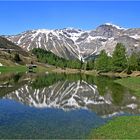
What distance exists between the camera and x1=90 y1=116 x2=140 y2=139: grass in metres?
41.5

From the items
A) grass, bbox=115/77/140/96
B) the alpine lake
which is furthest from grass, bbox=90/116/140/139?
grass, bbox=115/77/140/96

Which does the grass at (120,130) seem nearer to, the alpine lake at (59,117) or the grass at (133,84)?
the alpine lake at (59,117)

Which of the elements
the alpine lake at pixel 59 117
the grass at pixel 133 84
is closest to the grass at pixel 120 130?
the alpine lake at pixel 59 117

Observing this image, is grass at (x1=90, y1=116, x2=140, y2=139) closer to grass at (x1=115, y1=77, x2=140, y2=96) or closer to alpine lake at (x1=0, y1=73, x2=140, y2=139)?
alpine lake at (x1=0, y1=73, x2=140, y2=139)

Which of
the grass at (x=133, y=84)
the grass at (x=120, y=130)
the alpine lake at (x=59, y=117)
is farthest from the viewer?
the grass at (x=133, y=84)

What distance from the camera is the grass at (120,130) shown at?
41541mm

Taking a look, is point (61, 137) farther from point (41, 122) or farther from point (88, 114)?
point (88, 114)

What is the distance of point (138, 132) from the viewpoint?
42.6 meters

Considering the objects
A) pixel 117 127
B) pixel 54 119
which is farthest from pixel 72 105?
pixel 117 127

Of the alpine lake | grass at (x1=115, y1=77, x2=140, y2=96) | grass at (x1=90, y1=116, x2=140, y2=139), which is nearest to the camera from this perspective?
grass at (x1=90, y1=116, x2=140, y2=139)

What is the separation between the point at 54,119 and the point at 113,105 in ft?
72.3

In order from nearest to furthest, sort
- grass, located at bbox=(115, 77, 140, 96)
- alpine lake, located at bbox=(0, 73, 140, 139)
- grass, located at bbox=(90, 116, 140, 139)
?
grass, located at bbox=(90, 116, 140, 139) < alpine lake, located at bbox=(0, 73, 140, 139) < grass, located at bbox=(115, 77, 140, 96)

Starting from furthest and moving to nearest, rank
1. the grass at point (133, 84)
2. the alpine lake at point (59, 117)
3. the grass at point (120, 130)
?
1. the grass at point (133, 84)
2. the alpine lake at point (59, 117)
3. the grass at point (120, 130)

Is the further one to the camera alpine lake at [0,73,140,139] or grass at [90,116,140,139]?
alpine lake at [0,73,140,139]
